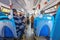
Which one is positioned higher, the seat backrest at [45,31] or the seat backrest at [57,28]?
the seat backrest at [57,28]

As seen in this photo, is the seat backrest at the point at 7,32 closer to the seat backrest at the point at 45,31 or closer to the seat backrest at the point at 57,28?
the seat backrest at the point at 45,31

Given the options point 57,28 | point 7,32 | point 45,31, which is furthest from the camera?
point 45,31

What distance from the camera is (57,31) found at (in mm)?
706

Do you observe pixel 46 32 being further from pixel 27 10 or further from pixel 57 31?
pixel 27 10

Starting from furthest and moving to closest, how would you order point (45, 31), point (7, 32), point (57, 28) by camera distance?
point (45, 31), point (7, 32), point (57, 28)

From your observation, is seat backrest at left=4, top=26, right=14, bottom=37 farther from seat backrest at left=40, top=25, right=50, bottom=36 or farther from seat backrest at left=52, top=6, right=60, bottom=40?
seat backrest at left=52, top=6, right=60, bottom=40

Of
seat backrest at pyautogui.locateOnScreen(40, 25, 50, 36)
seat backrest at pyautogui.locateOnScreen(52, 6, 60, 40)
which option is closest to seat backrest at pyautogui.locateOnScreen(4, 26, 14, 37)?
seat backrest at pyautogui.locateOnScreen(40, 25, 50, 36)

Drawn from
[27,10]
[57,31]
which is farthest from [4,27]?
[27,10]

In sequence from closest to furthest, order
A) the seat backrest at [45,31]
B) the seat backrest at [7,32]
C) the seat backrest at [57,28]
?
the seat backrest at [57,28], the seat backrest at [7,32], the seat backrest at [45,31]

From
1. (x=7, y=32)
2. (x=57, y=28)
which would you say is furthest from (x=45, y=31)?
(x=57, y=28)

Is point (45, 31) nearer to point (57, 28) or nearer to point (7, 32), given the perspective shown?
point (7, 32)

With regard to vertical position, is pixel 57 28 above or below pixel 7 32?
above

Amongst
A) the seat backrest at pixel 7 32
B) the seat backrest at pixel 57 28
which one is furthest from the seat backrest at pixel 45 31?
the seat backrest at pixel 57 28

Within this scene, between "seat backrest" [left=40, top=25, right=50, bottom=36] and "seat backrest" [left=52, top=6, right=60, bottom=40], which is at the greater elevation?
"seat backrest" [left=52, top=6, right=60, bottom=40]
